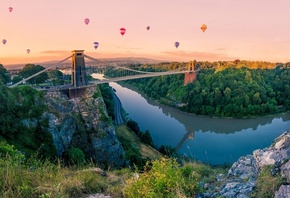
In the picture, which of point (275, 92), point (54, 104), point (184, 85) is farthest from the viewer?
point (184, 85)

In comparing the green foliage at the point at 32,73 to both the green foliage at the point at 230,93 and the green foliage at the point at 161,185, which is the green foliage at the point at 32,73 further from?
the green foliage at the point at 161,185

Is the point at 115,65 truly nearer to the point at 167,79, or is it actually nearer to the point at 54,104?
the point at 167,79

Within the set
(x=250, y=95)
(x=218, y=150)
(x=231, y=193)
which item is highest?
(x=231, y=193)

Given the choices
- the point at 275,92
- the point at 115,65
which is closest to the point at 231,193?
the point at 115,65

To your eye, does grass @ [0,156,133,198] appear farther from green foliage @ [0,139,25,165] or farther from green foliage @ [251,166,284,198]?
green foliage @ [251,166,284,198]

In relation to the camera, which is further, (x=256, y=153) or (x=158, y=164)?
(x=256, y=153)

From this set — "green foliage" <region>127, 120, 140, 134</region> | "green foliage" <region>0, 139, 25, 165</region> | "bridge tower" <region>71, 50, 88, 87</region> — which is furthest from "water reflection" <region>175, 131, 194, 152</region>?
"green foliage" <region>0, 139, 25, 165</region>
